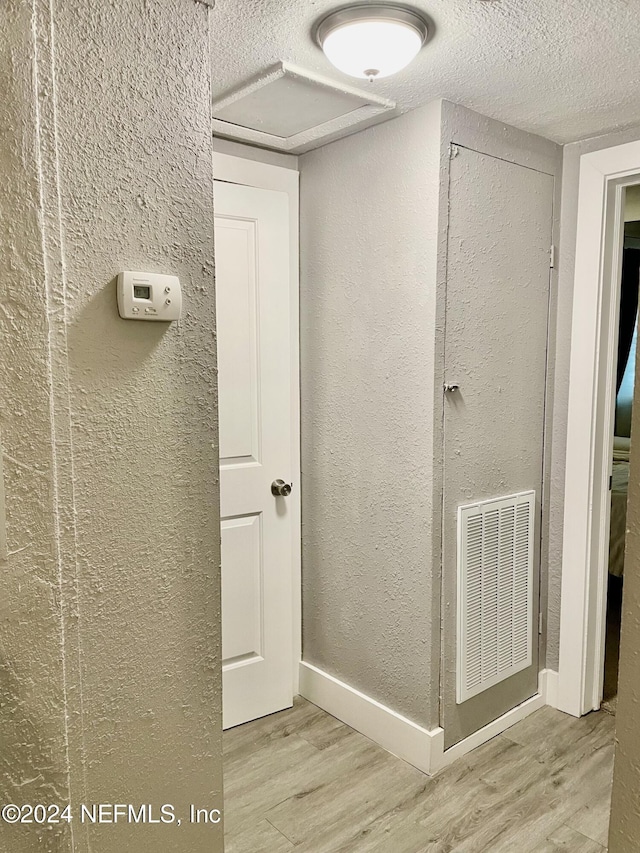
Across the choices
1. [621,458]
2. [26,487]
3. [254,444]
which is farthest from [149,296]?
[621,458]

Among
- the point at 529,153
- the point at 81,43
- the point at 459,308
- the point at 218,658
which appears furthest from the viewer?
the point at 529,153

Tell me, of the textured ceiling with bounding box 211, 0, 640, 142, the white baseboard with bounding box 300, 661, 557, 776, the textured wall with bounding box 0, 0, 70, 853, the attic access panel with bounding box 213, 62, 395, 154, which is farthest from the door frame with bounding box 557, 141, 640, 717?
the textured wall with bounding box 0, 0, 70, 853

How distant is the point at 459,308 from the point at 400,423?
1.44ft

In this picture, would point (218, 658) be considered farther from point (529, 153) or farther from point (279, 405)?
point (529, 153)

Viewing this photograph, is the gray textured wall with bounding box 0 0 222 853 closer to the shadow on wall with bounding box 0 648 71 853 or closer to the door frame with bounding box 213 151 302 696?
the shadow on wall with bounding box 0 648 71 853

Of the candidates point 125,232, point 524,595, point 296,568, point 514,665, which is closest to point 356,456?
point 296,568

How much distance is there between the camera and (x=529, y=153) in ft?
7.70

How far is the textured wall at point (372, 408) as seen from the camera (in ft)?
7.12

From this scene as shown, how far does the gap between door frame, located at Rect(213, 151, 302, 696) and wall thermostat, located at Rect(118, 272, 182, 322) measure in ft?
4.09

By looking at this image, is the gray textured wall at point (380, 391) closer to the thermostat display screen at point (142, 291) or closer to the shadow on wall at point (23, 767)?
the thermostat display screen at point (142, 291)

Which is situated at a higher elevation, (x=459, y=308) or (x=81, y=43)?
(x=81, y=43)

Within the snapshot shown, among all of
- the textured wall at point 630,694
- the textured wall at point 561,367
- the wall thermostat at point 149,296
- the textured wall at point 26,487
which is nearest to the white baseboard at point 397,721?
the textured wall at point 561,367

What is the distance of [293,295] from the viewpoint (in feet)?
8.56

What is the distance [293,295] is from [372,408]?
1.97 feet
